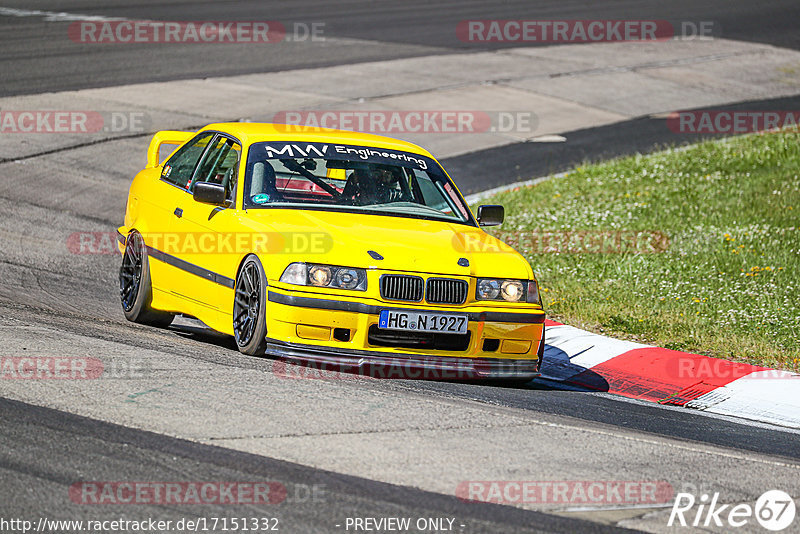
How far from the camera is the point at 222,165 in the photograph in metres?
8.82

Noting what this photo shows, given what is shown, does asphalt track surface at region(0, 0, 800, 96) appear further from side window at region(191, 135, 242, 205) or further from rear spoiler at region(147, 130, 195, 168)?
side window at region(191, 135, 242, 205)

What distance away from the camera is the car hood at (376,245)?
292 inches

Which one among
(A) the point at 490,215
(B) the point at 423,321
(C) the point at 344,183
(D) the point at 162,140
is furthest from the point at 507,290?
(D) the point at 162,140

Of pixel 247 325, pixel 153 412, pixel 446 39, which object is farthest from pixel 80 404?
pixel 446 39

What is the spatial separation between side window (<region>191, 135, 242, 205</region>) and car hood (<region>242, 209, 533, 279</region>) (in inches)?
24.0

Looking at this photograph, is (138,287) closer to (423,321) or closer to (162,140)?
(162,140)

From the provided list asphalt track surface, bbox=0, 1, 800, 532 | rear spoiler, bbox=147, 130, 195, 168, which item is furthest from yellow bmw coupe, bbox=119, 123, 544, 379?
rear spoiler, bbox=147, 130, 195, 168

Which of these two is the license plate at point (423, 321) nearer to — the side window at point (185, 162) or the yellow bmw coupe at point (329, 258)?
the yellow bmw coupe at point (329, 258)

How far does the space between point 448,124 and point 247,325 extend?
12.5 meters

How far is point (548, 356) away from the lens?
938 centimetres

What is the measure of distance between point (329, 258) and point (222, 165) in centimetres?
183

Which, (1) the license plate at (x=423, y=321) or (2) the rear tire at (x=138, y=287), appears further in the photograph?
(2) the rear tire at (x=138, y=287)

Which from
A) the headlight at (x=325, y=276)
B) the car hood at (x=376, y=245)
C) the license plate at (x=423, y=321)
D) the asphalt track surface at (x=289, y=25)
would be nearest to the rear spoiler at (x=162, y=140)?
the car hood at (x=376, y=245)

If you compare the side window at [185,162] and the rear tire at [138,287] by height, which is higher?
the side window at [185,162]
